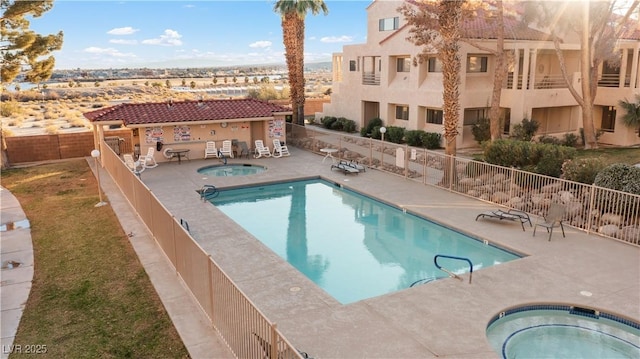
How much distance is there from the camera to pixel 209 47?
→ 138875mm

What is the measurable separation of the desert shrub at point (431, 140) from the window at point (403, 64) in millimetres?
5660

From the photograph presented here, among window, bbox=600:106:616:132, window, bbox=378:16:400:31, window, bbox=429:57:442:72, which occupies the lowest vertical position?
window, bbox=600:106:616:132

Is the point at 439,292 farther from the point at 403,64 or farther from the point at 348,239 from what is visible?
the point at 403,64

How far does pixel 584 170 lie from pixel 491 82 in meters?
14.3

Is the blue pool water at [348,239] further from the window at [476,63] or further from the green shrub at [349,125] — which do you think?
the green shrub at [349,125]

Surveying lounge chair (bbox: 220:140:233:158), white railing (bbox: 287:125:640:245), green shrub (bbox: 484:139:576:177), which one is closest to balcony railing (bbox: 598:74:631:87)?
green shrub (bbox: 484:139:576:177)

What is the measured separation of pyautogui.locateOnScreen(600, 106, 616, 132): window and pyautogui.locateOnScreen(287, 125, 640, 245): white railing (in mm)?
15286

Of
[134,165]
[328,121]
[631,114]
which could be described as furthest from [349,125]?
[134,165]

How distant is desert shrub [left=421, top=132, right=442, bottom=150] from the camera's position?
28.4m

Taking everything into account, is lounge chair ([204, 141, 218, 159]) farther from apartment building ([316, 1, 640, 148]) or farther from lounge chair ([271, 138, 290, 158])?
apartment building ([316, 1, 640, 148])

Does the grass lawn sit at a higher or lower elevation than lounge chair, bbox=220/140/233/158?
lower

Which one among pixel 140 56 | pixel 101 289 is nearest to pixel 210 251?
pixel 101 289

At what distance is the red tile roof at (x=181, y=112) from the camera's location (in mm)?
24438

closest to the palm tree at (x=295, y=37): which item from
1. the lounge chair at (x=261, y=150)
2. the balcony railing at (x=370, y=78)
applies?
the balcony railing at (x=370, y=78)
